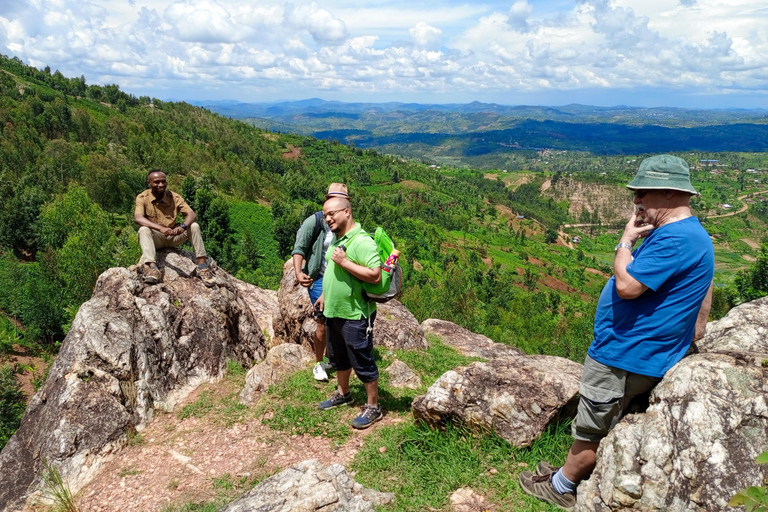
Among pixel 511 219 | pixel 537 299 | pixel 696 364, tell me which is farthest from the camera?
pixel 511 219

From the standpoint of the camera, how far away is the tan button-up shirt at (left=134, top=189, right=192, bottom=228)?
8461mm

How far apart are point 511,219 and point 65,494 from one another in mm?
136867

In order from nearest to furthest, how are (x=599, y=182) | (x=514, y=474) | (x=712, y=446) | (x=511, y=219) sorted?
(x=712, y=446) → (x=514, y=474) → (x=511, y=219) → (x=599, y=182)

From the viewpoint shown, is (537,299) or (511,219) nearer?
(537,299)

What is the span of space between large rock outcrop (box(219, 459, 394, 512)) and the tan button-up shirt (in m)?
6.46

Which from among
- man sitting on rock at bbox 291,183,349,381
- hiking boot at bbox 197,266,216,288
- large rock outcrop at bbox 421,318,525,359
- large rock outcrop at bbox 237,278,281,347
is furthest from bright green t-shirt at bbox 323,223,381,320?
large rock outcrop at bbox 421,318,525,359

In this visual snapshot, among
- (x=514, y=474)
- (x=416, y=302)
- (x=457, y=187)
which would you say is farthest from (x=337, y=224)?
(x=457, y=187)

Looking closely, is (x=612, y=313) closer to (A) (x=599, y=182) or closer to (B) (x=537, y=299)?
(B) (x=537, y=299)

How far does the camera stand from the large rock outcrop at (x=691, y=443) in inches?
120

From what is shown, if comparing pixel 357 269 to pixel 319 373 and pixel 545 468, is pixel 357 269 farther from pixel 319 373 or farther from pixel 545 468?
pixel 319 373

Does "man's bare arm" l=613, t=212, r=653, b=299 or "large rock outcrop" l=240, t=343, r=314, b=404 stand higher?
"man's bare arm" l=613, t=212, r=653, b=299

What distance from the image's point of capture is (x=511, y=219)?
438ft

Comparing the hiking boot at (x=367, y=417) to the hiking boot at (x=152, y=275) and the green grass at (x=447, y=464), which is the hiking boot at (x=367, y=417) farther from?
the hiking boot at (x=152, y=275)

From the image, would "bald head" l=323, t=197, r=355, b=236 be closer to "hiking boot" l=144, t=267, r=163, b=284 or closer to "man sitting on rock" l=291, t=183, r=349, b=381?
"man sitting on rock" l=291, t=183, r=349, b=381
